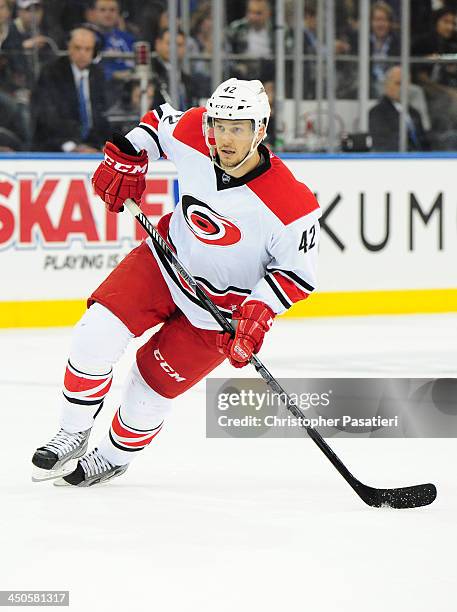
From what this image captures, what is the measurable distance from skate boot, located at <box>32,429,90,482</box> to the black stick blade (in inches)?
27.7

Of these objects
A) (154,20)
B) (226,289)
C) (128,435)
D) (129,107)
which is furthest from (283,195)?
(154,20)

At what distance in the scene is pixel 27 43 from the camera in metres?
6.77

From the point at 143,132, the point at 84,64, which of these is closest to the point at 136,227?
the point at 84,64

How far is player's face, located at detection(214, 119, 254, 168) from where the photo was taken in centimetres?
308

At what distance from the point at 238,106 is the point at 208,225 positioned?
1.06 feet

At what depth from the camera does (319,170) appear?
698 centimetres

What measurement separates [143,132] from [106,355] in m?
0.60

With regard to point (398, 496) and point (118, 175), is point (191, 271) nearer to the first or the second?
point (118, 175)

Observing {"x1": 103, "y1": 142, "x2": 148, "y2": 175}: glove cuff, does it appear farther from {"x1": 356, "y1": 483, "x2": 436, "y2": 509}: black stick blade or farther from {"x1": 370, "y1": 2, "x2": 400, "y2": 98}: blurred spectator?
Answer: {"x1": 370, "y1": 2, "x2": 400, "y2": 98}: blurred spectator

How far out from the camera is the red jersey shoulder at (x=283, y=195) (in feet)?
10.3

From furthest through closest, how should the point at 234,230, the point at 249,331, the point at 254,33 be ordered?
the point at 254,33
the point at 234,230
the point at 249,331

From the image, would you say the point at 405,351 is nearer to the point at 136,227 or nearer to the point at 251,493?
the point at 136,227

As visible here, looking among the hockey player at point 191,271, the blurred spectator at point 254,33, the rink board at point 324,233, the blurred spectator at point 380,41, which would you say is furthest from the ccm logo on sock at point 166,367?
the blurred spectator at point 380,41

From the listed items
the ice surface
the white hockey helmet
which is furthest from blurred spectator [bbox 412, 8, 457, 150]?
the white hockey helmet
